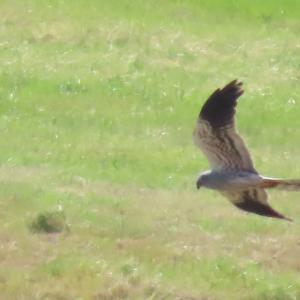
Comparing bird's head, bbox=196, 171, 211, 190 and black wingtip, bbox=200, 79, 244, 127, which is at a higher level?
black wingtip, bbox=200, 79, 244, 127

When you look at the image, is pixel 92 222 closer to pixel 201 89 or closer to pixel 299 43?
pixel 201 89

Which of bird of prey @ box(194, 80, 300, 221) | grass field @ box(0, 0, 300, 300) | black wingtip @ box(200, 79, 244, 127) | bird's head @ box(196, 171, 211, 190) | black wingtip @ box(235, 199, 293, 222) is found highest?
black wingtip @ box(200, 79, 244, 127)

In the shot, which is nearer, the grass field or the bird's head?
the bird's head

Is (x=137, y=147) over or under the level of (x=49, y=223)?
under

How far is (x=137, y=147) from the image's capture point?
23891mm

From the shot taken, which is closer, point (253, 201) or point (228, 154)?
point (228, 154)

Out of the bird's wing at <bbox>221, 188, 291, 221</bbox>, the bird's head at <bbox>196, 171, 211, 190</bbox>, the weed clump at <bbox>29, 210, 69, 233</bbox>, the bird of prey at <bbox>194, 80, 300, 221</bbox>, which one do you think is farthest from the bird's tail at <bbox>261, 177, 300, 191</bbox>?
the weed clump at <bbox>29, 210, 69, 233</bbox>

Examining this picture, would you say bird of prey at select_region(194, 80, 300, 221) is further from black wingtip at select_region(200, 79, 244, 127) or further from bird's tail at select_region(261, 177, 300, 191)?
bird's tail at select_region(261, 177, 300, 191)

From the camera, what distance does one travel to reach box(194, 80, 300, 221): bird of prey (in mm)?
16688

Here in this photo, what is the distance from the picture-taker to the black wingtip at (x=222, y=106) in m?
16.6

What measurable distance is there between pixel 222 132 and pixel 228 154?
321 millimetres

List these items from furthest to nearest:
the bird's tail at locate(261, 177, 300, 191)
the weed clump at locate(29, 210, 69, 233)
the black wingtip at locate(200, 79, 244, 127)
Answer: the weed clump at locate(29, 210, 69, 233) → the black wingtip at locate(200, 79, 244, 127) → the bird's tail at locate(261, 177, 300, 191)

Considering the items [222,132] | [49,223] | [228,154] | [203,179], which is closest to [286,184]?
[222,132]

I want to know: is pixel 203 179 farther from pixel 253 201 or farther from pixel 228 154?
pixel 253 201
